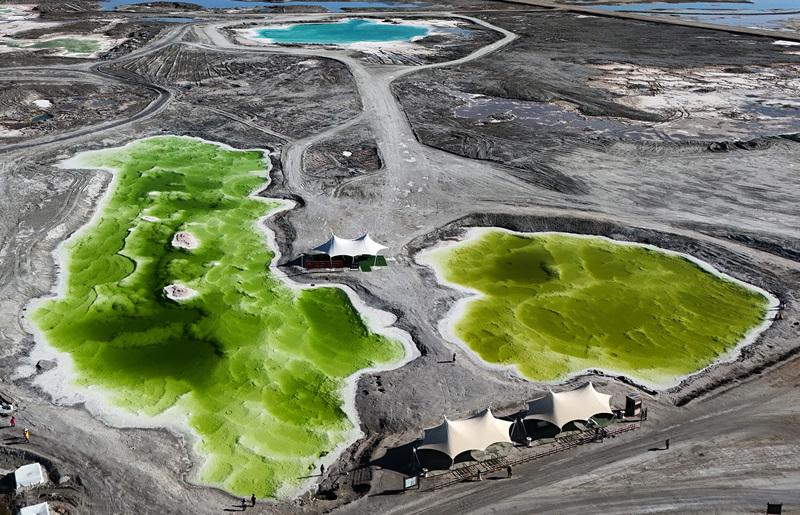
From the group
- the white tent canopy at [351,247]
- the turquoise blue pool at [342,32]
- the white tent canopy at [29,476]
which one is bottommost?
the white tent canopy at [29,476]

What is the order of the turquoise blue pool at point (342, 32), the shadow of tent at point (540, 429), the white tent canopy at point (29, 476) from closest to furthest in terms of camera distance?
1. the white tent canopy at point (29, 476)
2. the shadow of tent at point (540, 429)
3. the turquoise blue pool at point (342, 32)

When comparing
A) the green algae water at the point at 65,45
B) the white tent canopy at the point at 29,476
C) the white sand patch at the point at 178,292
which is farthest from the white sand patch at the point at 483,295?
the green algae water at the point at 65,45

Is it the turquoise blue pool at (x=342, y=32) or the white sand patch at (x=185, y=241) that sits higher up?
the turquoise blue pool at (x=342, y=32)

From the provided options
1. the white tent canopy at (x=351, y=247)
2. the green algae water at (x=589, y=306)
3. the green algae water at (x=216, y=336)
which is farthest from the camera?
Result: the white tent canopy at (x=351, y=247)

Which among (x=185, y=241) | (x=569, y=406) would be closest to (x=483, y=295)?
(x=569, y=406)

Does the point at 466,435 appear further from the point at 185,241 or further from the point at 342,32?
the point at 342,32

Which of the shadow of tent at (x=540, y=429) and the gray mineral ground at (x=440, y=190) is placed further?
the shadow of tent at (x=540, y=429)

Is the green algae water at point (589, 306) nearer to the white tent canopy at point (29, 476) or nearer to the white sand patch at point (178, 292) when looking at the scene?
the white sand patch at point (178, 292)
